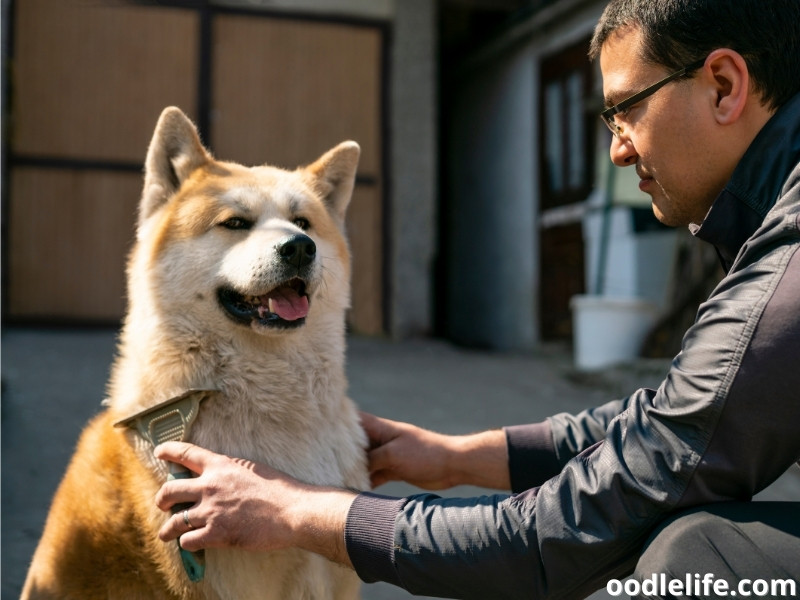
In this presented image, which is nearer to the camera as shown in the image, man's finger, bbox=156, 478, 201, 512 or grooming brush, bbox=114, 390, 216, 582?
man's finger, bbox=156, 478, 201, 512

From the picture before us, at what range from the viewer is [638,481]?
157 cm

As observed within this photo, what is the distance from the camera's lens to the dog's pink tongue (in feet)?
7.00

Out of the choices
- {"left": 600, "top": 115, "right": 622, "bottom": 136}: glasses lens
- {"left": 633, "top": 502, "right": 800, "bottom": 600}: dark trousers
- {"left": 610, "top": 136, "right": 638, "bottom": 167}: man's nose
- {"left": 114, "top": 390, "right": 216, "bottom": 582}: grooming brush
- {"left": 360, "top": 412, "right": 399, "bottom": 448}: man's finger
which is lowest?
{"left": 633, "top": 502, "right": 800, "bottom": 600}: dark trousers

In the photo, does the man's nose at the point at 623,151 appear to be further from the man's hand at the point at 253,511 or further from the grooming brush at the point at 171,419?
the grooming brush at the point at 171,419

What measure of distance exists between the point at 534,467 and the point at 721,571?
83 centimetres

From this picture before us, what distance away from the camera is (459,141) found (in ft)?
37.4

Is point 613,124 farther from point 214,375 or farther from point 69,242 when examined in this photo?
point 69,242

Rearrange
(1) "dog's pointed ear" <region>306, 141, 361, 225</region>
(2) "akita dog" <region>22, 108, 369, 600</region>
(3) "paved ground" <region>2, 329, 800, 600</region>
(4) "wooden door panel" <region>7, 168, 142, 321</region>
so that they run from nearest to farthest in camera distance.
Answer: (2) "akita dog" <region>22, 108, 369, 600</region> → (1) "dog's pointed ear" <region>306, 141, 361, 225</region> → (3) "paved ground" <region>2, 329, 800, 600</region> → (4) "wooden door panel" <region>7, 168, 142, 321</region>

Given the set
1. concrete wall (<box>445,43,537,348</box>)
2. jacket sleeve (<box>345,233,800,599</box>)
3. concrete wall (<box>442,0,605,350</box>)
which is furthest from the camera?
concrete wall (<box>445,43,537,348</box>)

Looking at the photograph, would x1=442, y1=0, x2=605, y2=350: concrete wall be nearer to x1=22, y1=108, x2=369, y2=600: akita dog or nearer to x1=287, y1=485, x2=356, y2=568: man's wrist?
x1=22, y1=108, x2=369, y2=600: akita dog

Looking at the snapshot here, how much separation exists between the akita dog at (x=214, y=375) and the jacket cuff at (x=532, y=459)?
455mm

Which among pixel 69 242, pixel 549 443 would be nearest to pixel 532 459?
pixel 549 443

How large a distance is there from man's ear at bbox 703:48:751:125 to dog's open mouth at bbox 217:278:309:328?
112 centimetres

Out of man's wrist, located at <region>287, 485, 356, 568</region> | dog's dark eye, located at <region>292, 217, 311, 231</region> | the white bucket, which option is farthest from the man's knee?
the white bucket
